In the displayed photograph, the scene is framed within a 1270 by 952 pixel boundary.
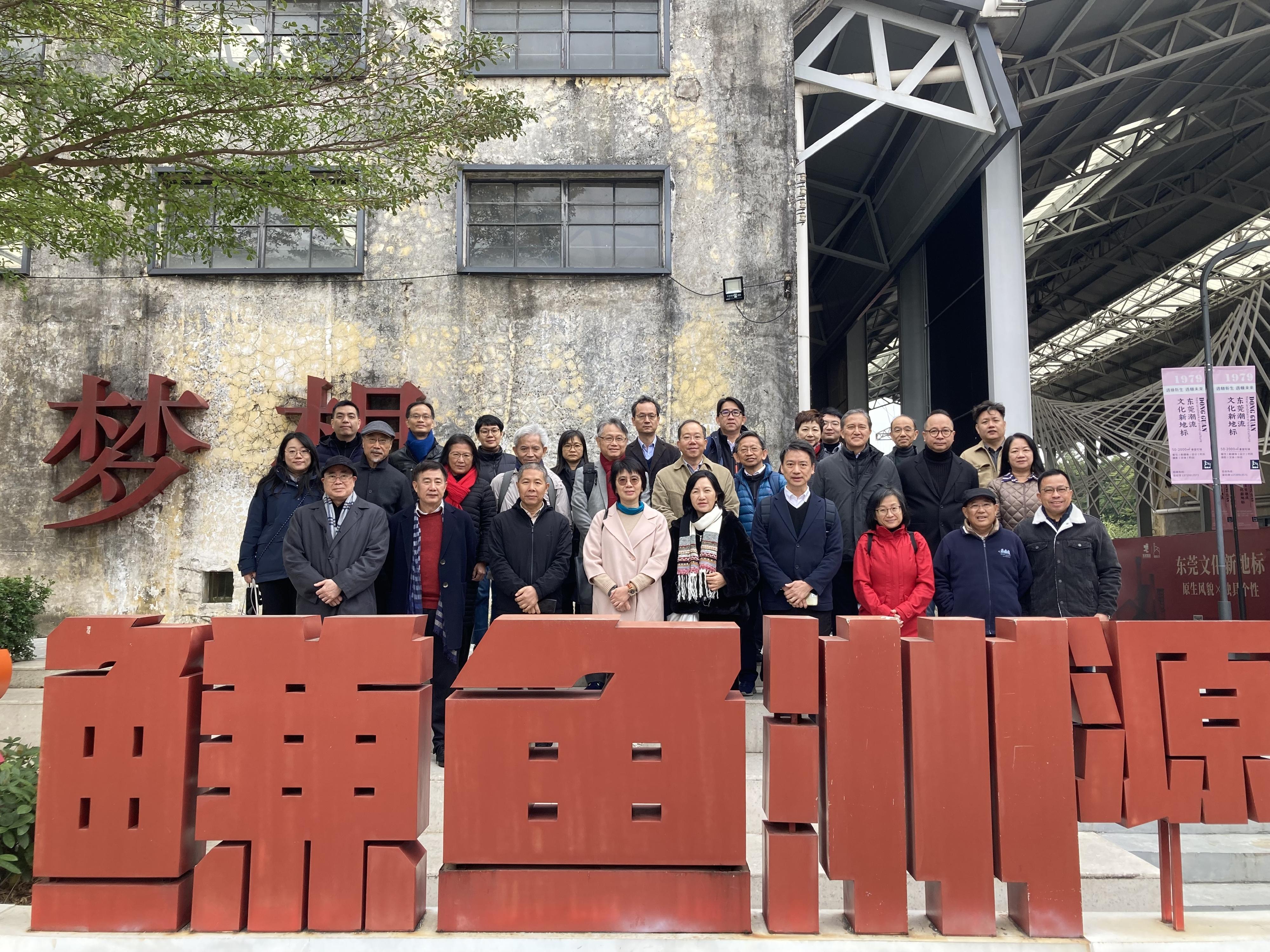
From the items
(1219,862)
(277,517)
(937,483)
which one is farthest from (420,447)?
(1219,862)

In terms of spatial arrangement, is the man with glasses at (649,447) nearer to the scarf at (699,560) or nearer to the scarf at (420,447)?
the scarf at (699,560)

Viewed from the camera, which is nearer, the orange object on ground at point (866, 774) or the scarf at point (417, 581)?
the orange object on ground at point (866, 774)

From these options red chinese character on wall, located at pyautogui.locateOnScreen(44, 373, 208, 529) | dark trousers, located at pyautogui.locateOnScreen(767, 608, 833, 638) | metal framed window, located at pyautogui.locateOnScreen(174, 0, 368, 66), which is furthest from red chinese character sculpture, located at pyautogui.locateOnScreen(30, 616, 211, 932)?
metal framed window, located at pyautogui.locateOnScreen(174, 0, 368, 66)

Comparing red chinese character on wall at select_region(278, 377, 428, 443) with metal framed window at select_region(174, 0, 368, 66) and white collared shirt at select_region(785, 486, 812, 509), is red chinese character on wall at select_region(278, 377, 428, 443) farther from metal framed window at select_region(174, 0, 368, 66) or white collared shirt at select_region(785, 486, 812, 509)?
white collared shirt at select_region(785, 486, 812, 509)

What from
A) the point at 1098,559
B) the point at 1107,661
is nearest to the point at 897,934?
the point at 1107,661

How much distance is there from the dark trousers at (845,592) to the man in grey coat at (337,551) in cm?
282

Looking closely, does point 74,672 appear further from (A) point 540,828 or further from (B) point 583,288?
(B) point 583,288

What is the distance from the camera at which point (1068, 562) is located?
490 cm

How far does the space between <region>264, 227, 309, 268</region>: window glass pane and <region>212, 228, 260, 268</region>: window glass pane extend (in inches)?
4.9

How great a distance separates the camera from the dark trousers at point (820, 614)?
16.6 ft

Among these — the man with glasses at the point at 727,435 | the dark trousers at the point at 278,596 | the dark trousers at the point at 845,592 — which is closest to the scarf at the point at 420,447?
the dark trousers at the point at 278,596

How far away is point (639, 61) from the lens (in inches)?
354

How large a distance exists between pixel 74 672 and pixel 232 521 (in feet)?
18.7

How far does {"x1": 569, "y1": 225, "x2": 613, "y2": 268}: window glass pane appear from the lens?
8898 mm
